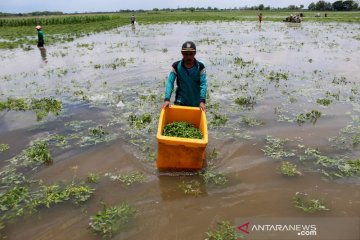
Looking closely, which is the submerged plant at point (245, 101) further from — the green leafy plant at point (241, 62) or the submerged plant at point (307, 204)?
the green leafy plant at point (241, 62)

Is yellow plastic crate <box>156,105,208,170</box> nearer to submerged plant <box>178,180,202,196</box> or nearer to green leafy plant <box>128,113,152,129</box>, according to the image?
submerged plant <box>178,180,202,196</box>

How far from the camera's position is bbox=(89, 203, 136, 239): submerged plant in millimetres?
4297

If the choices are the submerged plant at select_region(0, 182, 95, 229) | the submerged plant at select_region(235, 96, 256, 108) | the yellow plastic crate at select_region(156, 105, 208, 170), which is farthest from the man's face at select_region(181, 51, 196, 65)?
the submerged plant at select_region(235, 96, 256, 108)

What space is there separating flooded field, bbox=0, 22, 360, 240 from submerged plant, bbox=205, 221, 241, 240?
0.13 metres

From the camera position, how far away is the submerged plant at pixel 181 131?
5.87m

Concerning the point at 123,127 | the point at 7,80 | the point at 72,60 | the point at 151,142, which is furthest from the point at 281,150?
the point at 72,60

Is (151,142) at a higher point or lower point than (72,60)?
lower

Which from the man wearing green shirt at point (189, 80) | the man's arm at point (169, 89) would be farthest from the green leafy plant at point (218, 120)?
the man's arm at point (169, 89)

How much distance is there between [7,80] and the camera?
43.0 feet

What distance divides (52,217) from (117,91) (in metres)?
7.09

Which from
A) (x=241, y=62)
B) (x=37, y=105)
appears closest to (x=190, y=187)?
(x=37, y=105)

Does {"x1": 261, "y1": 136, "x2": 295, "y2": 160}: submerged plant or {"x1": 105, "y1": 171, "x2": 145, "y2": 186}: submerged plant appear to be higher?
{"x1": 261, "y1": 136, "x2": 295, "y2": 160}: submerged plant

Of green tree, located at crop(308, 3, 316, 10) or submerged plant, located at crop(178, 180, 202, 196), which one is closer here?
submerged plant, located at crop(178, 180, 202, 196)

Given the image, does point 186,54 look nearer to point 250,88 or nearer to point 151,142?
point 151,142
